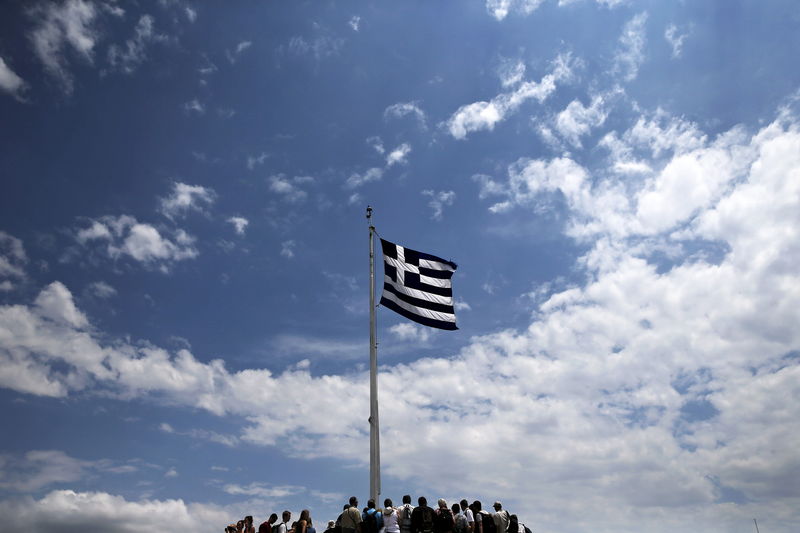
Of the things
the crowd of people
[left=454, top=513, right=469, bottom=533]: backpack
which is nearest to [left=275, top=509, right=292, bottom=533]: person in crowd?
the crowd of people

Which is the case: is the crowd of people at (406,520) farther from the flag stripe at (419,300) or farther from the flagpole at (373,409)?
the flag stripe at (419,300)

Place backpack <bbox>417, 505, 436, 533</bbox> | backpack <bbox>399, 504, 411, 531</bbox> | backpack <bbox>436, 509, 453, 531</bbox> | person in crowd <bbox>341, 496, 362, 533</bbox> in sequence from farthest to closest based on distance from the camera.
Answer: backpack <bbox>399, 504, 411, 531</bbox>, backpack <bbox>436, 509, 453, 531</bbox>, backpack <bbox>417, 505, 436, 533</bbox>, person in crowd <bbox>341, 496, 362, 533</bbox>

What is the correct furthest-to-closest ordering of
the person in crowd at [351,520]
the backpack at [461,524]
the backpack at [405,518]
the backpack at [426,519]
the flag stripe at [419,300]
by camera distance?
1. the flag stripe at [419,300]
2. the backpack at [461,524]
3. the backpack at [405,518]
4. the backpack at [426,519]
5. the person in crowd at [351,520]

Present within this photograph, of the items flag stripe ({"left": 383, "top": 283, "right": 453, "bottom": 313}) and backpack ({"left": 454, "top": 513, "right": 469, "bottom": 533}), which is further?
flag stripe ({"left": 383, "top": 283, "right": 453, "bottom": 313})

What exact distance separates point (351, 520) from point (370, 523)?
67 cm

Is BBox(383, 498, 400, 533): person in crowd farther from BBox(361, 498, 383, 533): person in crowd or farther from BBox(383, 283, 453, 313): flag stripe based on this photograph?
BBox(383, 283, 453, 313): flag stripe

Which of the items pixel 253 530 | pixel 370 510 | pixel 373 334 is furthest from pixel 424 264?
pixel 253 530

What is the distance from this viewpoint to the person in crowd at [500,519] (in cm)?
2148

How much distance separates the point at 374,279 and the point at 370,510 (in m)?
9.04

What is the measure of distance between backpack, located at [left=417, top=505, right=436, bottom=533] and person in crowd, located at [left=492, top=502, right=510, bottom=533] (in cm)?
336

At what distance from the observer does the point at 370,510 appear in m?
19.1

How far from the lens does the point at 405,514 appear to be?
19906 millimetres

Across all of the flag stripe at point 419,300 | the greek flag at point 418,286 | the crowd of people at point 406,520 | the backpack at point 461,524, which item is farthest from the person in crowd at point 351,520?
the flag stripe at point 419,300

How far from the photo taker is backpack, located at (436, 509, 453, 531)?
64.1ft
